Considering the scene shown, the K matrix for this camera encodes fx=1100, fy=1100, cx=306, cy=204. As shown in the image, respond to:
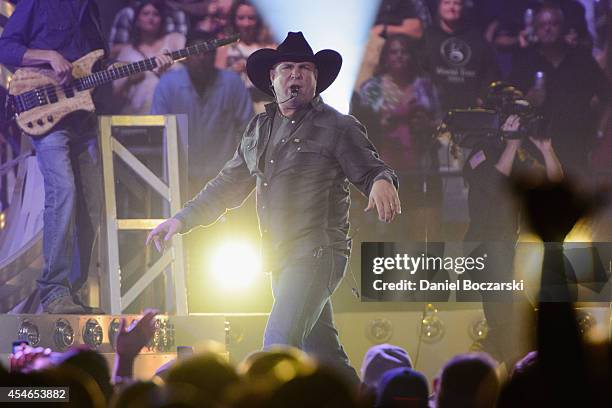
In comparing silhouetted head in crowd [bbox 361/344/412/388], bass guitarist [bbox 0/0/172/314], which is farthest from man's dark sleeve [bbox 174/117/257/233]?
silhouetted head in crowd [bbox 361/344/412/388]

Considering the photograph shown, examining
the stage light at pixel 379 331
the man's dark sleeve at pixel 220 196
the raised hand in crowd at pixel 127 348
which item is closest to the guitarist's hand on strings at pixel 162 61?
the man's dark sleeve at pixel 220 196

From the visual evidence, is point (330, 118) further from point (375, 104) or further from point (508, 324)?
point (508, 324)

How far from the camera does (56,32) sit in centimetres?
727

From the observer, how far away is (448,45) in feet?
24.1

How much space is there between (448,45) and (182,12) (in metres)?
1.78

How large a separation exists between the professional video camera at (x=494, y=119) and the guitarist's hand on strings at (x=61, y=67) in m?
2.47

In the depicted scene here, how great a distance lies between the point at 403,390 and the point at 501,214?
172 inches

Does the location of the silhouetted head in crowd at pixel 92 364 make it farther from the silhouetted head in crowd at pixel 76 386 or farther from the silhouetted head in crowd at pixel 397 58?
the silhouetted head in crowd at pixel 397 58

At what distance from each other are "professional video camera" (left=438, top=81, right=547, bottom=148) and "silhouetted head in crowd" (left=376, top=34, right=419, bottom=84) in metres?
0.40

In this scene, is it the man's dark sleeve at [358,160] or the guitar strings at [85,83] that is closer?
the man's dark sleeve at [358,160]

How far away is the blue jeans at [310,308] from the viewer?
5.85m

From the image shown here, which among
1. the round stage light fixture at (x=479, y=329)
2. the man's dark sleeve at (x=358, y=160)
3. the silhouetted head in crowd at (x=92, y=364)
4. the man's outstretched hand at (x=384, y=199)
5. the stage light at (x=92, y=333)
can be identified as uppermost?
the man's dark sleeve at (x=358, y=160)

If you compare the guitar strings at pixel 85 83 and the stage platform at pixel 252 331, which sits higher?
the guitar strings at pixel 85 83

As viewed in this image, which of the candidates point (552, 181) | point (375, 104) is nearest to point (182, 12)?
point (375, 104)
